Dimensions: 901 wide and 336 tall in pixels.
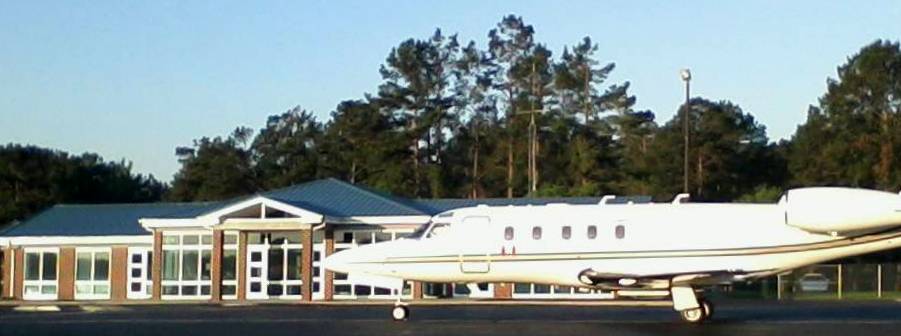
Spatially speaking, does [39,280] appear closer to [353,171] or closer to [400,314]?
[400,314]

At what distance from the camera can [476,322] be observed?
29.8 m

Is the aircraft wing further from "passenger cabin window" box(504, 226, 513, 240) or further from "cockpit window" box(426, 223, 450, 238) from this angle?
"cockpit window" box(426, 223, 450, 238)

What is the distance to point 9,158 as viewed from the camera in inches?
3629

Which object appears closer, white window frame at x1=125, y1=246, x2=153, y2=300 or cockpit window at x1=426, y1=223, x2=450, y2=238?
cockpit window at x1=426, y1=223, x2=450, y2=238

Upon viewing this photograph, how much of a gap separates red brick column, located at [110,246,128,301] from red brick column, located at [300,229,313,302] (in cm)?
837

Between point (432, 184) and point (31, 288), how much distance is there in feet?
126

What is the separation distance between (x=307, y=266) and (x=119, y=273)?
8948mm

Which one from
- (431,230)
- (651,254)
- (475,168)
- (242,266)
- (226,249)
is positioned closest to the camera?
(651,254)

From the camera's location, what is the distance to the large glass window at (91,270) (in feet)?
187

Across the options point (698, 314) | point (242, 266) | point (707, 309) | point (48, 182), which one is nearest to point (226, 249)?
point (242, 266)

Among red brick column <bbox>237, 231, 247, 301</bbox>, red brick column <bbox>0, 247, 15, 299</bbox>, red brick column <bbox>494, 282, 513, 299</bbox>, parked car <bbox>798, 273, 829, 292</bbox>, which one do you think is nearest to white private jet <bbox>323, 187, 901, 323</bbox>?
red brick column <bbox>494, 282, 513, 299</bbox>

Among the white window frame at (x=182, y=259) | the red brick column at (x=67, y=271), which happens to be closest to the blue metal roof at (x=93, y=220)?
the red brick column at (x=67, y=271)

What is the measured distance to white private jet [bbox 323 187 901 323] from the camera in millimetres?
28531

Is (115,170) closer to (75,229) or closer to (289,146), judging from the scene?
(289,146)
